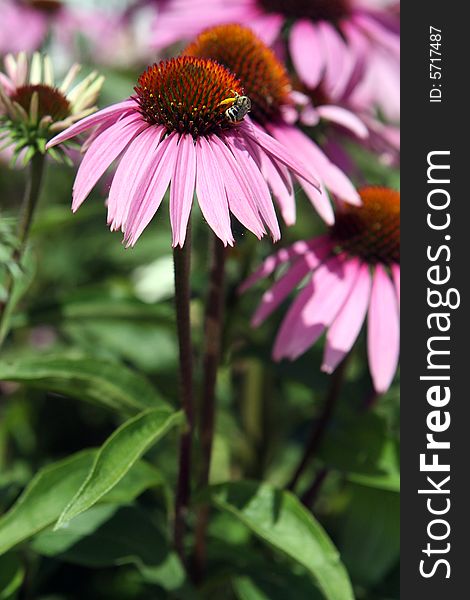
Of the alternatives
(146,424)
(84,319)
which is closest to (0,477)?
(84,319)

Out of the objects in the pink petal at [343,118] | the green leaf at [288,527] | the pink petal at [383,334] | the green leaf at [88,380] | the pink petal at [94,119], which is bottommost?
the green leaf at [288,527]

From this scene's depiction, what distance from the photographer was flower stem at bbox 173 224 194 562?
0.73m

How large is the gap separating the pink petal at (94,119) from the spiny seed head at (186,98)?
0.01 m

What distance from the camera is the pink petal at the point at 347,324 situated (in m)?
0.87

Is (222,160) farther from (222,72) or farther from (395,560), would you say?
(395,560)

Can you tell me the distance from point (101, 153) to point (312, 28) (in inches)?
22.8

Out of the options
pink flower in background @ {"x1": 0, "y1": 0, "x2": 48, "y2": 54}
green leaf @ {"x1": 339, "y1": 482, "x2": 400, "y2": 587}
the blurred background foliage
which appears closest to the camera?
the blurred background foliage

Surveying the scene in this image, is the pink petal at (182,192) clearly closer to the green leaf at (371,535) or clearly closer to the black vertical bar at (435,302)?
the black vertical bar at (435,302)

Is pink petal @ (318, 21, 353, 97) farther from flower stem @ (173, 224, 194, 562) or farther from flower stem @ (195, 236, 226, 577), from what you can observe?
flower stem @ (173, 224, 194, 562)

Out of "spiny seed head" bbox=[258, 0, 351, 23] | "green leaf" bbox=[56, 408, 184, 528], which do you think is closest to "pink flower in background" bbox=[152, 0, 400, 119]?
"spiny seed head" bbox=[258, 0, 351, 23]

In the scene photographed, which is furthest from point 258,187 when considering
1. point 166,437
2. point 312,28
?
point 166,437

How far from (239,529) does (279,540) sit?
25 centimetres

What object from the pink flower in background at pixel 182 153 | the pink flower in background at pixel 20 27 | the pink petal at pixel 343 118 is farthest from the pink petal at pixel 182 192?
the pink flower in background at pixel 20 27

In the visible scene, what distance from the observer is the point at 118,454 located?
0.74 metres
